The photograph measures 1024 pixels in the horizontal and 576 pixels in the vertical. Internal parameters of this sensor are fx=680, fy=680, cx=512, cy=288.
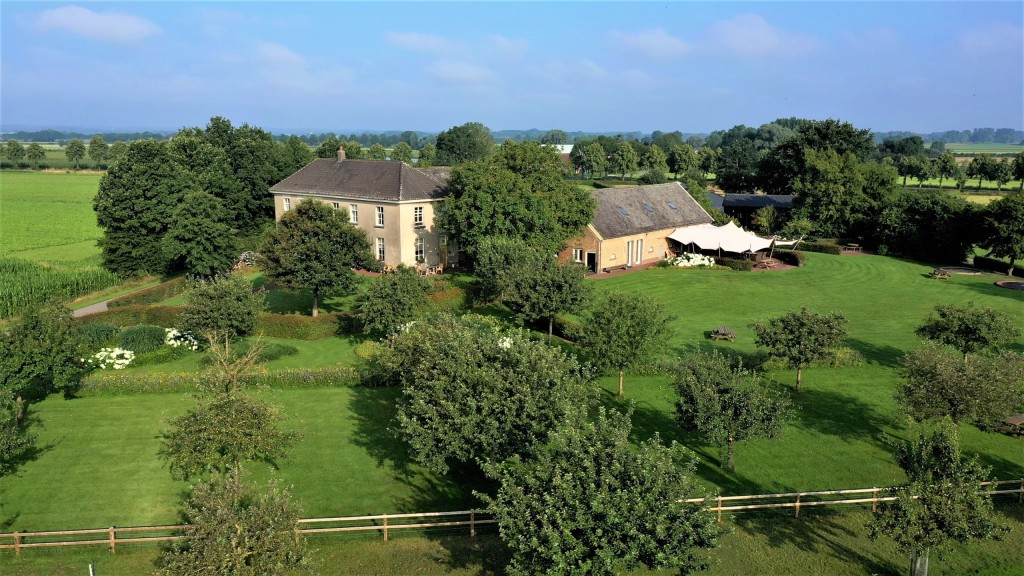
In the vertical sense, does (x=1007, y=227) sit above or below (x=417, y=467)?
above

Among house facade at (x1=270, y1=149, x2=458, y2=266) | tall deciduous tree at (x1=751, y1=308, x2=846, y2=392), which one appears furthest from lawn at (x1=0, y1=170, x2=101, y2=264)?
tall deciduous tree at (x1=751, y1=308, x2=846, y2=392)

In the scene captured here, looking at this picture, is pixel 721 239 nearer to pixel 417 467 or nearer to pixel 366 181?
pixel 366 181

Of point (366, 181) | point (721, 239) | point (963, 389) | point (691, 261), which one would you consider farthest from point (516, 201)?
point (963, 389)

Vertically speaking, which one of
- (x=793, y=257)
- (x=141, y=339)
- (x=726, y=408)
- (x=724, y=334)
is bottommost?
(x=141, y=339)

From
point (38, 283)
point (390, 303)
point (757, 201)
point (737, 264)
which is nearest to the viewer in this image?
point (390, 303)

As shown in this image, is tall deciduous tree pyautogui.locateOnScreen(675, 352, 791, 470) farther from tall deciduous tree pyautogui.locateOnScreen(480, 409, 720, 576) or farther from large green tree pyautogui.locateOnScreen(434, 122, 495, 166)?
large green tree pyautogui.locateOnScreen(434, 122, 495, 166)

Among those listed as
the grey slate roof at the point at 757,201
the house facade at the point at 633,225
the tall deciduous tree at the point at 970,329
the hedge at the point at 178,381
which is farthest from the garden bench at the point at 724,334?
the grey slate roof at the point at 757,201

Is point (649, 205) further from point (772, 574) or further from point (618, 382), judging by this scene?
point (772, 574)
